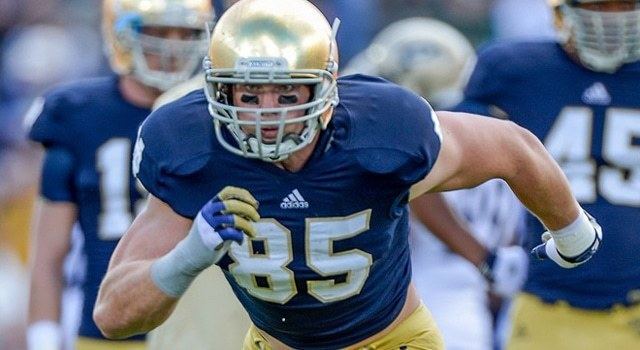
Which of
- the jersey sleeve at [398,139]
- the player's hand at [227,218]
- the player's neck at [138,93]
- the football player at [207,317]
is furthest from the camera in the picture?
the player's neck at [138,93]

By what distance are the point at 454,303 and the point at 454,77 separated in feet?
3.49

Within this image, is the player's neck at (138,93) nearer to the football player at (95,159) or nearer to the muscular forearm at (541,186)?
the football player at (95,159)

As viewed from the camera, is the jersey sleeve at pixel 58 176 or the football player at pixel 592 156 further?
the jersey sleeve at pixel 58 176

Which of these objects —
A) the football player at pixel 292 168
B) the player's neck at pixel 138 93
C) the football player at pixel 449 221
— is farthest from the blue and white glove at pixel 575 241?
the player's neck at pixel 138 93

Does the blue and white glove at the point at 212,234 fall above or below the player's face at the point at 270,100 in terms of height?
below

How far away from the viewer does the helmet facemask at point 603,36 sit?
5188mm

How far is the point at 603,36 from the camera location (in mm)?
5199

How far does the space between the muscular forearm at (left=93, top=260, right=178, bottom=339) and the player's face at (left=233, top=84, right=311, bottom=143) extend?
384mm

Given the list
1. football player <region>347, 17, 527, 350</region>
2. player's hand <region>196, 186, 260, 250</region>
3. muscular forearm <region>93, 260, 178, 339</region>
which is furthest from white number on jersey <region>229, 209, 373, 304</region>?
football player <region>347, 17, 527, 350</region>

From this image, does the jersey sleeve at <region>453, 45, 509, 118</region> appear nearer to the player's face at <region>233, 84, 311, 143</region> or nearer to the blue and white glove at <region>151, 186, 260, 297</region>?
the player's face at <region>233, 84, 311, 143</region>

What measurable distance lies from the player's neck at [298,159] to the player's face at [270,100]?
10 cm

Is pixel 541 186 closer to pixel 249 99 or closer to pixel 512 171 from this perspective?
pixel 512 171

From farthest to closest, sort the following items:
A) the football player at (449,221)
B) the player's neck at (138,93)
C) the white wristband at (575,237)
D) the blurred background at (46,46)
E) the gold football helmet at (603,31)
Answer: the blurred background at (46,46) → the football player at (449,221) → the player's neck at (138,93) → the gold football helmet at (603,31) → the white wristband at (575,237)

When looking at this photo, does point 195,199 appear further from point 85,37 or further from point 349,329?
point 85,37
